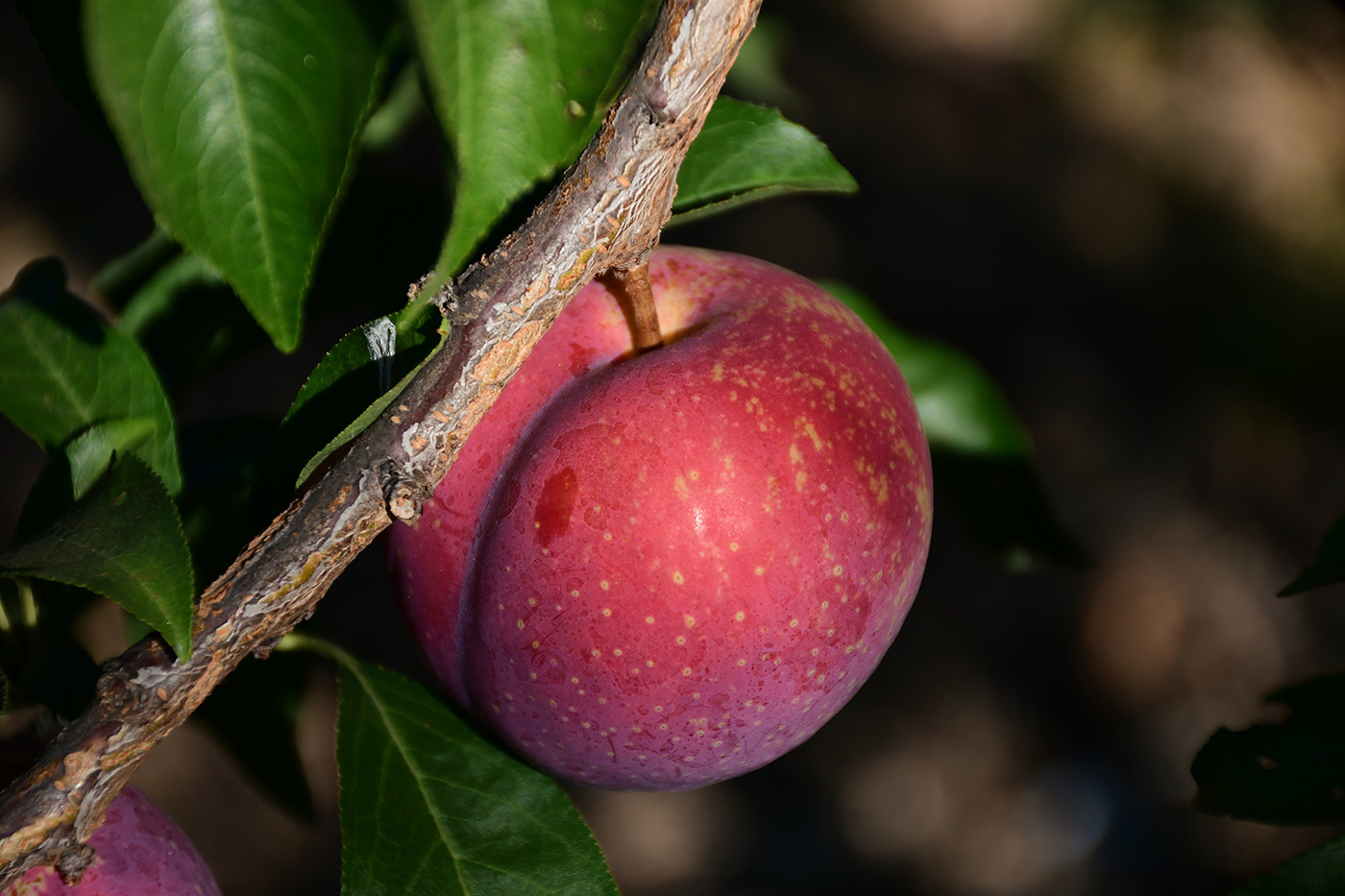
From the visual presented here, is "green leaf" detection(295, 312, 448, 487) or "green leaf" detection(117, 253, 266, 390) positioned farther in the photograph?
"green leaf" detection(117, 253, 266, 390)

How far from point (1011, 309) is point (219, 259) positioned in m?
1.67

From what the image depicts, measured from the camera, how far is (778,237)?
1.68m

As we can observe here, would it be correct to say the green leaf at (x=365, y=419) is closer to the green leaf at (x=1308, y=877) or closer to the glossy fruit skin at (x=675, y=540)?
the glossy fruit skin at (x=675, y=540)

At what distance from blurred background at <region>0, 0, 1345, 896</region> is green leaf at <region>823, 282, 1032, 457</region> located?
838mm

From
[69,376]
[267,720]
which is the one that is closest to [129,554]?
[69,376]

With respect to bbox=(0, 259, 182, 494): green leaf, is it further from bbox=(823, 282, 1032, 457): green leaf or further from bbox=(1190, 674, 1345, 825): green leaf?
bbox=(1190, 674, 1345, 825): green leaf

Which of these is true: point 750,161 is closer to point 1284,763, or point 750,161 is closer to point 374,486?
point 374,486

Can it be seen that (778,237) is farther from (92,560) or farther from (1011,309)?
(92,560)

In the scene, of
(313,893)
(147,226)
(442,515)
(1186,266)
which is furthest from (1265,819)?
(1186,266)

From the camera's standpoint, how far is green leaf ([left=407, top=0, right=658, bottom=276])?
0.25 meters

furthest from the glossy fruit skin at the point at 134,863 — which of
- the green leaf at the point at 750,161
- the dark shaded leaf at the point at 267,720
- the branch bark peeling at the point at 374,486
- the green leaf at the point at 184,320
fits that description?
the green leaf at the point at 750,161

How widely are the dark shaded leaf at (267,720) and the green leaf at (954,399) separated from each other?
47cm

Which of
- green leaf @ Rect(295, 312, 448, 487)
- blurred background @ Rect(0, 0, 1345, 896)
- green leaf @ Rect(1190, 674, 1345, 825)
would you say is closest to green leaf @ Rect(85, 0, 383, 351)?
green leaf @ Rect(295, 312, 448, 487)

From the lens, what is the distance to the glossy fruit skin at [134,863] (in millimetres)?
404
